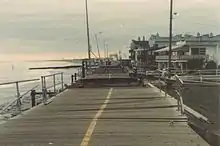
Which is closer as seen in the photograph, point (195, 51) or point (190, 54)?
point (190, 54)

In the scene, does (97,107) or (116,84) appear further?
(116,84)

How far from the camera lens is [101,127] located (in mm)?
12094

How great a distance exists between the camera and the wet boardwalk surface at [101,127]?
396 inches

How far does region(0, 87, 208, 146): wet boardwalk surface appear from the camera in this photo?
10.1m

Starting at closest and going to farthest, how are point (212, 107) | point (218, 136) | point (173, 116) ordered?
point (218, 136) < point (173, 116) < point (212, 107)

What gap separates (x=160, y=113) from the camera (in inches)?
598

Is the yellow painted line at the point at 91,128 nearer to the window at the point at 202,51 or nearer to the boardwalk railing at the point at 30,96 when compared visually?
the boardwalk railing at the point at 30,96

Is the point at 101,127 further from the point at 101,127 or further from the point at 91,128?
the point at 91,128

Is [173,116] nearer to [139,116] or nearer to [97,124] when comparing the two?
[139,116]

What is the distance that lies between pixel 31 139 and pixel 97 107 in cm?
708

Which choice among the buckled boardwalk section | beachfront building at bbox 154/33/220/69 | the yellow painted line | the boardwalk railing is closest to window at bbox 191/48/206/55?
beachfront building at bbox 154/33/220/69

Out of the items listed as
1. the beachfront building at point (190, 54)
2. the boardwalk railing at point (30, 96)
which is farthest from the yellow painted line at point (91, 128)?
the beachfront building at point (190, 54)

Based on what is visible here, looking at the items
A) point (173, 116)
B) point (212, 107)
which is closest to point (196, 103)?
point (212, 107)

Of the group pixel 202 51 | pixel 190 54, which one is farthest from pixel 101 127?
pixel 202 51
